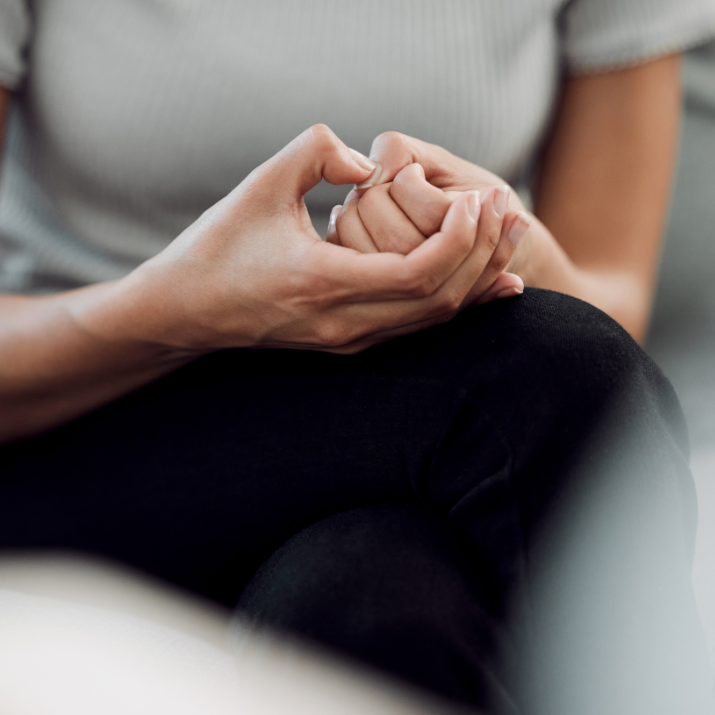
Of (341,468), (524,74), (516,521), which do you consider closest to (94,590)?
(341,468)

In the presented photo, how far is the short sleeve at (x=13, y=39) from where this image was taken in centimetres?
54

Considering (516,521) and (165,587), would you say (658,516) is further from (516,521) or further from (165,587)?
(165,587)

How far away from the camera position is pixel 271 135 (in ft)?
1.87

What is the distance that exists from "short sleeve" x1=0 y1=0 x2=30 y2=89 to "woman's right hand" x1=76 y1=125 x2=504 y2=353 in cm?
27

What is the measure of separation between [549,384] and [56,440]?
0.40 m

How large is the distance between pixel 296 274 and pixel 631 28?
495mm

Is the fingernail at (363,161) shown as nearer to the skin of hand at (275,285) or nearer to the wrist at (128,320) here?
the skin of hand at (275,285)

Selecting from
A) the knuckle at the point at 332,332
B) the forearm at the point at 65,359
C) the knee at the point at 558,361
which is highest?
the knee at the point at 558,361

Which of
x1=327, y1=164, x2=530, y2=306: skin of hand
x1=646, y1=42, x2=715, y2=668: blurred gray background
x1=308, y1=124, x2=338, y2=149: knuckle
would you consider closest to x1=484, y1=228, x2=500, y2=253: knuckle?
x1=327, y1=164, x2=530, y2=306: skin of hand

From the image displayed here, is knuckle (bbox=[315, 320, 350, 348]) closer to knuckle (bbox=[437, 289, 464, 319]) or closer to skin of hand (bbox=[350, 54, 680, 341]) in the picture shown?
knuckle (bbox=[437, 289, 464, 319])

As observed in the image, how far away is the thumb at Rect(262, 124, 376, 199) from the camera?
1.22ft

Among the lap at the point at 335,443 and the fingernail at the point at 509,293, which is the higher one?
the fingernail at the point at 509,293

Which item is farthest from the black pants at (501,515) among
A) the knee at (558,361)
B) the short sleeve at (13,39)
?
the short sleeve at (13,39)

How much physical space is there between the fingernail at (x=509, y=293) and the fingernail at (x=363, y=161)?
11 centimetres
